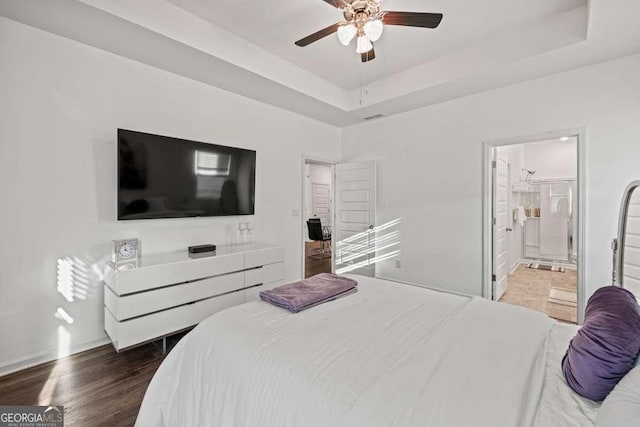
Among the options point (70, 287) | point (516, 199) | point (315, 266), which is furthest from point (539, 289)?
point (70, 287)

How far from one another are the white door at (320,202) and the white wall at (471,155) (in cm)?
394

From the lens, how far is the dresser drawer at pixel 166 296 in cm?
228

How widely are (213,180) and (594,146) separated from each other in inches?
157

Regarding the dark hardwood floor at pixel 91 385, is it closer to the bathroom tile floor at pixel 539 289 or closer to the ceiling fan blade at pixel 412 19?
the ceiling fan blade at pixel 412 19

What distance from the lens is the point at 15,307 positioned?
2.27 m

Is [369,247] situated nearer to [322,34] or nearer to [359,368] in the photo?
[322,34]

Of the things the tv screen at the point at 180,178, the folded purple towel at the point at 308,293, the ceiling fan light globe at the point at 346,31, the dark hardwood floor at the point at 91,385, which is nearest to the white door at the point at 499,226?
the folded purple towel at the point at 308,293

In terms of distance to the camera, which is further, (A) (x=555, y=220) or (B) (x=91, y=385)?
(A) (x=555, y=220)

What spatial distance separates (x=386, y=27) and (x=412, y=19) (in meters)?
0.95

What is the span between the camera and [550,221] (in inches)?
232

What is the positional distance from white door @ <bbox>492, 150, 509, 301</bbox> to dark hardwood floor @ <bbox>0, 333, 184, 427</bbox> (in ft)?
12.4

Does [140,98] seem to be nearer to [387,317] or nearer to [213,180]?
[213,180]

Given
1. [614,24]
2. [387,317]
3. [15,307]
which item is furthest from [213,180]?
[614,24]

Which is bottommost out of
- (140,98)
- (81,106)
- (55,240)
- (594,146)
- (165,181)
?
(55,240)
